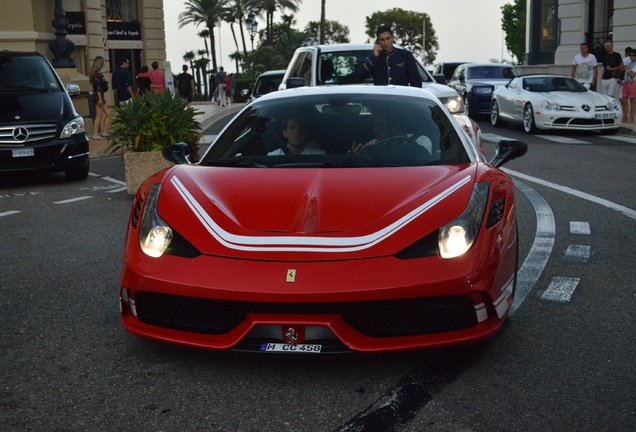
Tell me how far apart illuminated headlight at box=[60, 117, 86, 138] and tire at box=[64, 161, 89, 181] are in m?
0.51

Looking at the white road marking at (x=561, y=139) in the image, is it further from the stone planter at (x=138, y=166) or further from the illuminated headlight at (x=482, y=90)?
the stone planter at (x=138, y=166)

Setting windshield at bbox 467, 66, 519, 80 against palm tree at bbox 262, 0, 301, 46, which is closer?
windshield at bbox 467, 66, 519, 80

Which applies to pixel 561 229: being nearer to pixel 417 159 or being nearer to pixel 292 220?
pixel 417 159

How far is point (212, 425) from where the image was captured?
3.63 meters

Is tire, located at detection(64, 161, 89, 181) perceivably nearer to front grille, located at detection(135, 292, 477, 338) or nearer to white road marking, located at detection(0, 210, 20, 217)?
white road marking, located at detection(0, 210, 20, 217)

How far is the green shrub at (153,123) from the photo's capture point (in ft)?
37.6

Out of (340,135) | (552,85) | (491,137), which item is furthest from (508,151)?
(552,85)

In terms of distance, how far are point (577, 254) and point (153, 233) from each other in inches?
144

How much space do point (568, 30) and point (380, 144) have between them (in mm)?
34294

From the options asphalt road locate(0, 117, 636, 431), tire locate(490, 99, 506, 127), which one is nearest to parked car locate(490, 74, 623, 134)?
tire locate(490, 99, 506, 127)

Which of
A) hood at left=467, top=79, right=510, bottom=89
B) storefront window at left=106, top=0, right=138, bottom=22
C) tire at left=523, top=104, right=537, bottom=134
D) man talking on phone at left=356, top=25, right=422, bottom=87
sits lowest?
tire at left=523, top=104, right=537, bottom=134

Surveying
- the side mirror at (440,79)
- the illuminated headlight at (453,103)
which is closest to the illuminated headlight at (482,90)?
the side mirror at (440,79)

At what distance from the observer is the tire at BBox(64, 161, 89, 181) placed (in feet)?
43.3

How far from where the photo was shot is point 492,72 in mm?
27750
